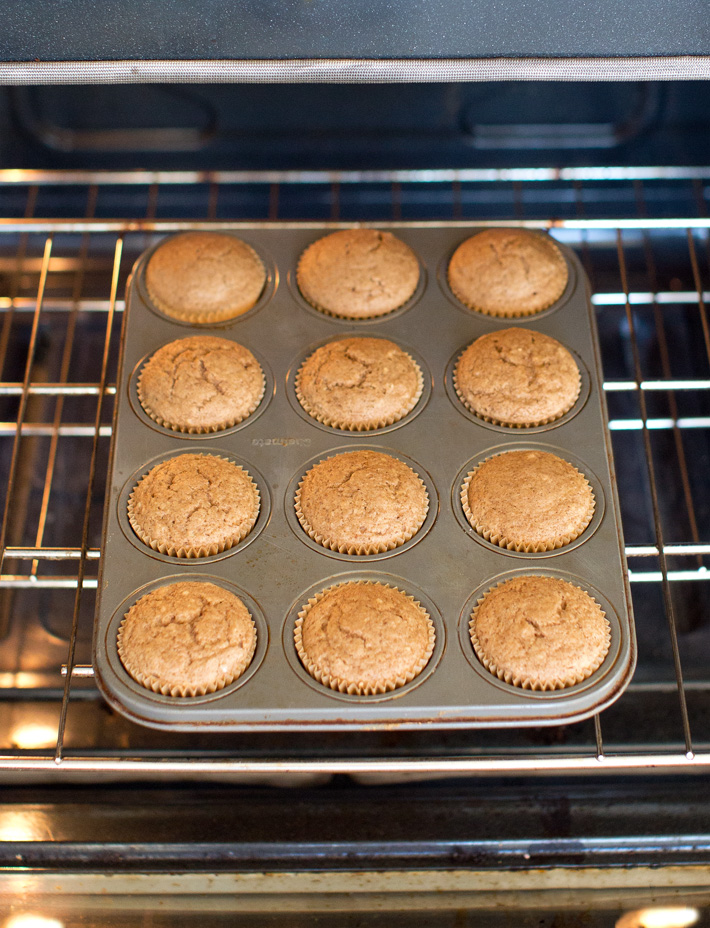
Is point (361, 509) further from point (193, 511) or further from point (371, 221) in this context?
point (371, 221)

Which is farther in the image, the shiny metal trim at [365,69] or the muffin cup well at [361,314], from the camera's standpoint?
the muffin cup well at [361,314]

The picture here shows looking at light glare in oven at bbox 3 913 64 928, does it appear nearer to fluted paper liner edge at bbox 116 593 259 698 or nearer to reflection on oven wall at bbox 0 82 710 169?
fluted paper liner edge at bbox 116 593 259 698

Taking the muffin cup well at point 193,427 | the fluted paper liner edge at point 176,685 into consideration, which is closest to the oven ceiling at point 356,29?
the muffin cup well at point 193,427

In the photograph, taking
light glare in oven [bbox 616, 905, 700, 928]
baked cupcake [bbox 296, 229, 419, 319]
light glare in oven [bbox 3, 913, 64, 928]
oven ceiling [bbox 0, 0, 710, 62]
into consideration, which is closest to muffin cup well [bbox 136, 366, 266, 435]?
baked cupcake [bbox 296, 229, 419, 319]

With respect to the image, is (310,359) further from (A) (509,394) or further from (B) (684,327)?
(B) (684,327)

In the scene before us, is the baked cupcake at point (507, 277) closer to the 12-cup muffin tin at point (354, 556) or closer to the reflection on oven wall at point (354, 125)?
the 12-cup muffin tin at point (354, 556)
